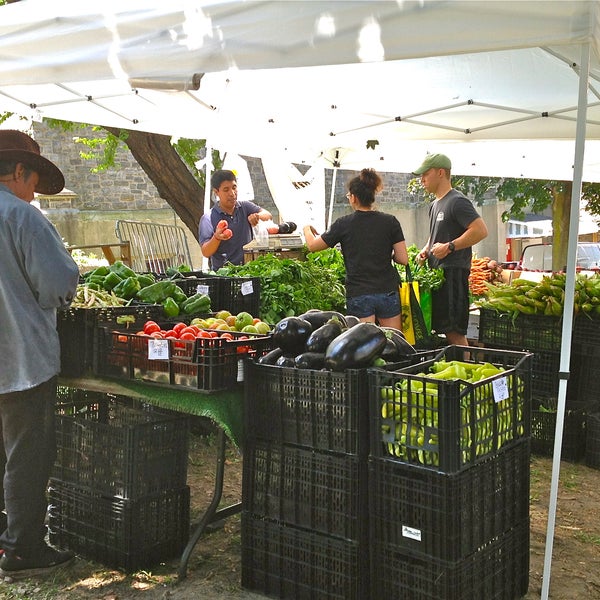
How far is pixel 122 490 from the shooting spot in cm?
398

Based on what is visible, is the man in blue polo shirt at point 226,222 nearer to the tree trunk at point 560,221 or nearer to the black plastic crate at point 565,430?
the black plastic crate at point 565,430

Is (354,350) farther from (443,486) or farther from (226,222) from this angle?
(226,222)

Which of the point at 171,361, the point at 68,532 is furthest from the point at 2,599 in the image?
the point at 171,361

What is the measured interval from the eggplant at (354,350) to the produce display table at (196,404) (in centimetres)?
56

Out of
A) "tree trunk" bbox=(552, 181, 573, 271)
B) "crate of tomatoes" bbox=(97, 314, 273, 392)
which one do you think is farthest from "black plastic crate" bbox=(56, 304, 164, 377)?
"tree trunk" bbox=(552, 181, 573, 271)

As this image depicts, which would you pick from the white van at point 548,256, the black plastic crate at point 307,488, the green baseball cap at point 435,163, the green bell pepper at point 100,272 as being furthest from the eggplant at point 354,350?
the white van at point 548,256

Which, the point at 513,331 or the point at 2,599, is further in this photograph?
the point at 513,331

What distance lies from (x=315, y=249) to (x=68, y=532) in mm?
3166

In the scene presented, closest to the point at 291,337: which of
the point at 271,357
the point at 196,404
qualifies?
the point at 271,357

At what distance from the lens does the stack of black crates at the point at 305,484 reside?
3404mm

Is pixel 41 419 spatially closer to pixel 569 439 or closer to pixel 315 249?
pixel 315 249

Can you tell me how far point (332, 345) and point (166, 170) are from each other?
7.29 meters

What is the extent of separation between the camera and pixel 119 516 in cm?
399

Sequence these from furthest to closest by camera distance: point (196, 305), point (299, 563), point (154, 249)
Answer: point (154, 249) → point (196, 305) → point (299, 563)
